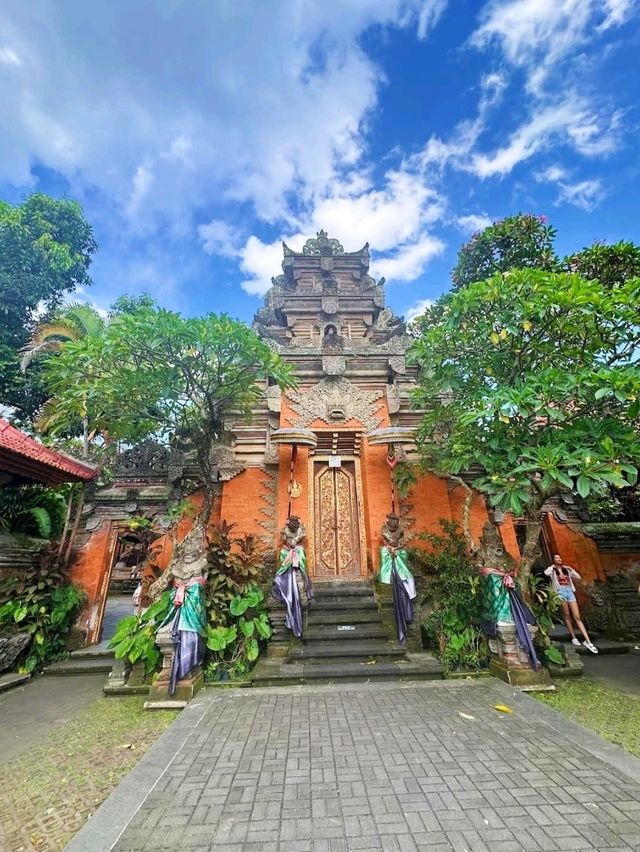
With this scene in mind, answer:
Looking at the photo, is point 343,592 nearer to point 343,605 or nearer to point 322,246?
point 343,605

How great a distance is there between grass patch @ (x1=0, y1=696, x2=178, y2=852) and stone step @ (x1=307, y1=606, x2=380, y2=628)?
7.71ft

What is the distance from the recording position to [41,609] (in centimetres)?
641

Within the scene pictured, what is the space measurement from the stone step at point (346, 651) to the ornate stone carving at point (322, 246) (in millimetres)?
10052

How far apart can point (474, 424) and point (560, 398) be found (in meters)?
1.11

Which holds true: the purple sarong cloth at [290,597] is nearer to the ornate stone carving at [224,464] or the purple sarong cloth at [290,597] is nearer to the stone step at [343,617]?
the stone step at [343,617]

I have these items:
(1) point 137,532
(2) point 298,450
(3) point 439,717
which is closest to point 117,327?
(2) point 298,450

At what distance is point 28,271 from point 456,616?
1366cm

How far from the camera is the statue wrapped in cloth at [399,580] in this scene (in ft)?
18.2

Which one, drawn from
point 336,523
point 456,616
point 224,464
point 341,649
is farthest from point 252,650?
point 224,464

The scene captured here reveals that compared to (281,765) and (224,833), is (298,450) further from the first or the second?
(224,833)

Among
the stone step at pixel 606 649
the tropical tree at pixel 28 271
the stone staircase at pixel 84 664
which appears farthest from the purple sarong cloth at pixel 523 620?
the tropical tree at pixel 28 271

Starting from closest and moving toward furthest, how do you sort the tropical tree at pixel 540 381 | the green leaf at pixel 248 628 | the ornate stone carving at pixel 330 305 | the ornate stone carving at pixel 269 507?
the tropical tree at pixel 540 381
the green leaf at pixel 248 628
the ornate stone carving at pixel 269 507
the ornate stone carving at pixel 330 305

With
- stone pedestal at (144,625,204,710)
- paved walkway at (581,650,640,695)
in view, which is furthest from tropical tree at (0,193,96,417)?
paved walkway at (581,650,640,695)

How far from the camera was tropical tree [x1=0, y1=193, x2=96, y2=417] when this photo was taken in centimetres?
982
